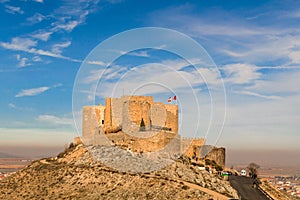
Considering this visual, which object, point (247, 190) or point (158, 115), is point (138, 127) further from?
point (247, 190)

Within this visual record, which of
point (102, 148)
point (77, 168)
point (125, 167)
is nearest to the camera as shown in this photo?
point (125, 167)

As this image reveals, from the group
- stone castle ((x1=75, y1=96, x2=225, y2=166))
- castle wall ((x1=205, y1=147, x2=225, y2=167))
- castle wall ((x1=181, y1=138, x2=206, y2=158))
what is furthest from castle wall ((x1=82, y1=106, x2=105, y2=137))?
castle wall ((x1=205, y1=147, x2=225, y2=167))

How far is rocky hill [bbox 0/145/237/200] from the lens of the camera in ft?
115

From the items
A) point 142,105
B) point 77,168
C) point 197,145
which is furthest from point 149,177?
point 197,145

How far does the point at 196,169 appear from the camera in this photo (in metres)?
44.1

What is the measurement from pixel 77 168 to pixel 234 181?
1802cm

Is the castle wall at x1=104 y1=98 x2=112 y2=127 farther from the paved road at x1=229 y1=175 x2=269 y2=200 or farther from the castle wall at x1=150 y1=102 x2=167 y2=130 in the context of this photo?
the paved road at x1=229 y1=175 x2=269 y2=200

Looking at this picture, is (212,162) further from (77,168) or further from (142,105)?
(77,168)

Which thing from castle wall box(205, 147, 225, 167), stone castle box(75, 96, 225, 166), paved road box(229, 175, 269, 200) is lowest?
paved road box(229, 175, 269, 200)

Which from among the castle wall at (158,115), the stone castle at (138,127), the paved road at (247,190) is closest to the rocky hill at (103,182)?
the paved road at (247,190)

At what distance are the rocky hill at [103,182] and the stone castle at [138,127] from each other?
2.55 meters

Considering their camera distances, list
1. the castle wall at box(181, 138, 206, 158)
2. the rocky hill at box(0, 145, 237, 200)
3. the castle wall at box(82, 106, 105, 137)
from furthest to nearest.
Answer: the castle wall at box(82, 106, 105, 137) < the castle wall at box(181, 138, 206, 158) < the rocky hill at box(0, 145, 237, 200)

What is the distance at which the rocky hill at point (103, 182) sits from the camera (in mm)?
35200

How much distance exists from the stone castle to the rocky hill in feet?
8.36
